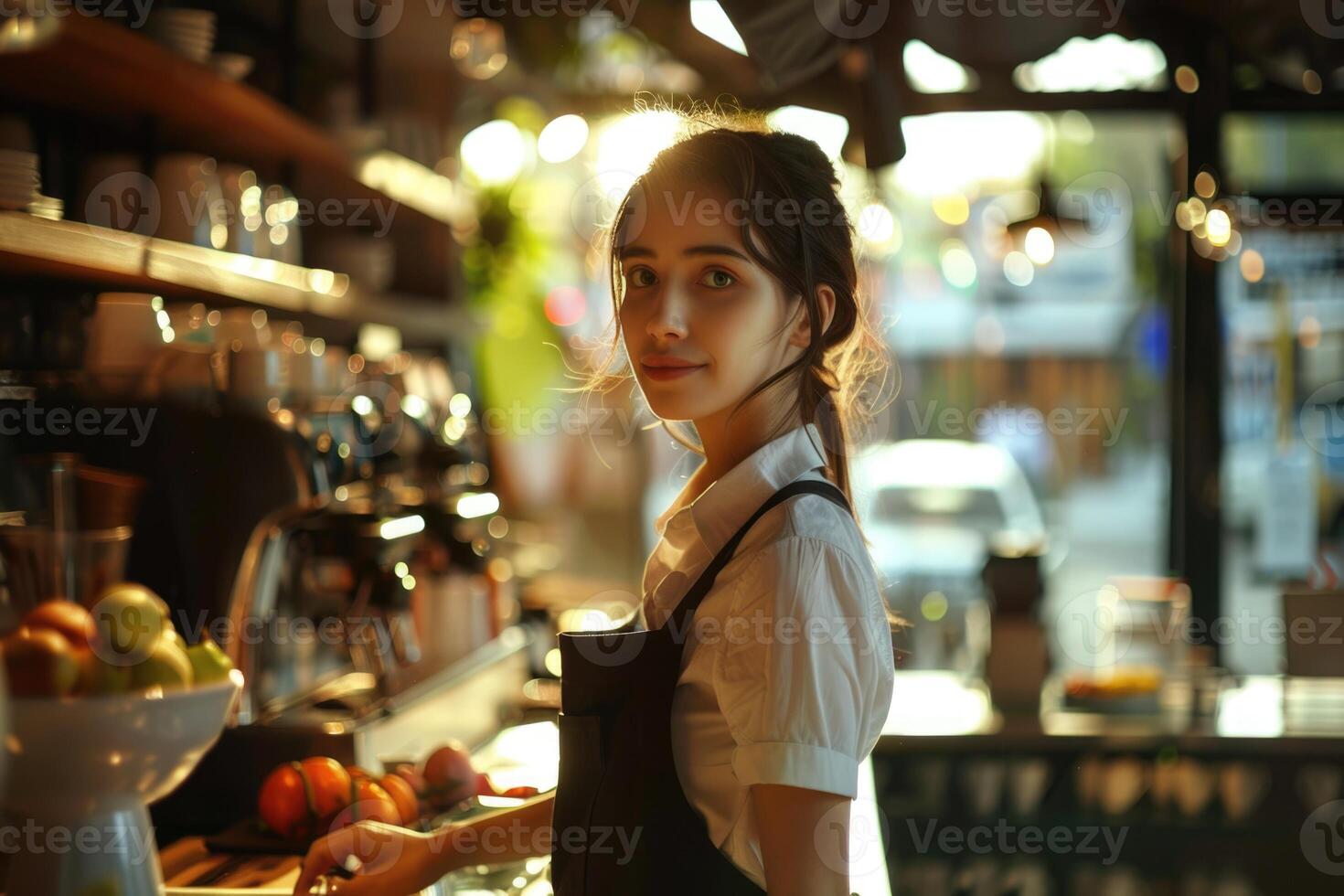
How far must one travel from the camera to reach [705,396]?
4.50 feet

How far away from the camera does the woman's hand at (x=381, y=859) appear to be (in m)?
1.46

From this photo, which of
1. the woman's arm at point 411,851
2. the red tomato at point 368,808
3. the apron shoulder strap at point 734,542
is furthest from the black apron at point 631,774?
the red tomato at point 368,808

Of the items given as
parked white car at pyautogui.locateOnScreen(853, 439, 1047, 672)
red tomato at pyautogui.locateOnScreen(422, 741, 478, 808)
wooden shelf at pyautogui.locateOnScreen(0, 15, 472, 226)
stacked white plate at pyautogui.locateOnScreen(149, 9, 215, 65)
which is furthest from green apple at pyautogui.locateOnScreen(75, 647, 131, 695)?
parked white car at pyautogui.locateOnScreen(853, 439, 1047, 672)

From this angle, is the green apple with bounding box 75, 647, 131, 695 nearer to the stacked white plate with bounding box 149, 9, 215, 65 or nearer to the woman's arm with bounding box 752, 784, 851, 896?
the woman's arm with bounding box 752, 784, 851, 896

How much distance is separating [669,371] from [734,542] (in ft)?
0.62

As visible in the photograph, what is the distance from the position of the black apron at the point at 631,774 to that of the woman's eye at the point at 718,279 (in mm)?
220

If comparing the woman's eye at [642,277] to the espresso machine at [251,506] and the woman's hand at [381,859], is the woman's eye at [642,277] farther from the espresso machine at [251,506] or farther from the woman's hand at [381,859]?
the espresso machine at [251,506]

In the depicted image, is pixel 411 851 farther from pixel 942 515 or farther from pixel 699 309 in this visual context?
pixel 942 515

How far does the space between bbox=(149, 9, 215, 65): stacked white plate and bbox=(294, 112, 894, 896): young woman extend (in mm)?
1132

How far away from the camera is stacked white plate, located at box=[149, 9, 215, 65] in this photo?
2.21 meters

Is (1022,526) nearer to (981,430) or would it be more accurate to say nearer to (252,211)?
(981,430)

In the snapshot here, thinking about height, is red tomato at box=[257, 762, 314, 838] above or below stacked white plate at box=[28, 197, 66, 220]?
below

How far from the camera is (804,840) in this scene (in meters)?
1.14

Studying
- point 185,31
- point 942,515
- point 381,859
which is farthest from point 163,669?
point 942,515
